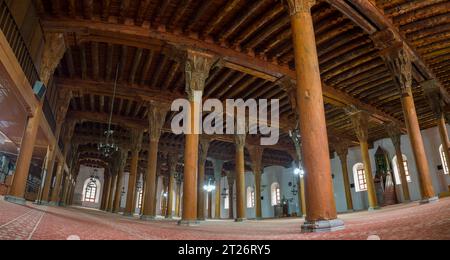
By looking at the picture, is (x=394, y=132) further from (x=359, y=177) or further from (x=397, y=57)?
(x=397, y=57)

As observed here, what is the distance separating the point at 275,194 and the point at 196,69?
2089 cm

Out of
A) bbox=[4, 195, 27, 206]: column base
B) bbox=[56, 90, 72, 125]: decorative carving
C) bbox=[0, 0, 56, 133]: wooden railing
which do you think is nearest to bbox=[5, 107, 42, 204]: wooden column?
bbox=[4, 195, 27, 206]: column base

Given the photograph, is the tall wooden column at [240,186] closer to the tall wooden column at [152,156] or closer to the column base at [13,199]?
the tall wooden column at [152,156]

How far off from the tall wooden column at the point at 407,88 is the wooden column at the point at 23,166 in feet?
36.5

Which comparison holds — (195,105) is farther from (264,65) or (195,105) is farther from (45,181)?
(45,181)

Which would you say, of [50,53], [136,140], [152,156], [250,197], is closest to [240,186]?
[152,156]

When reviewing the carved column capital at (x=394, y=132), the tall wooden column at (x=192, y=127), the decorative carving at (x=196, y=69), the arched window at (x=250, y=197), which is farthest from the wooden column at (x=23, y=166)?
the arched window at (x=250, y=197)

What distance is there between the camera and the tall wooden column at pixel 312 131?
425cm

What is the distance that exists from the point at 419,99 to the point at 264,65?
30.4ft

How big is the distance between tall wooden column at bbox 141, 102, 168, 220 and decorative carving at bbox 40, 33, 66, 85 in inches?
170

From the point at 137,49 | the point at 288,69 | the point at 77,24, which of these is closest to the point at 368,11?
the point at 288,69

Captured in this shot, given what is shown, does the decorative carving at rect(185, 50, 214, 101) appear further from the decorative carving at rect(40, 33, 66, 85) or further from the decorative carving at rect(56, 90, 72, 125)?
the decorative carving at rect(56, 90, 72, 125)

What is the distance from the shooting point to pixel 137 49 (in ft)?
32.0

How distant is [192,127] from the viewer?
27.3 ft
